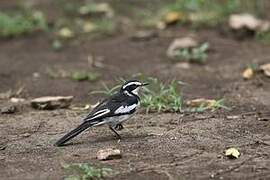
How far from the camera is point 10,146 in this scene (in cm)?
674

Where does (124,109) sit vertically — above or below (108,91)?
above

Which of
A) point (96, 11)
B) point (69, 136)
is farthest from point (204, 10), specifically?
point (69, 136)

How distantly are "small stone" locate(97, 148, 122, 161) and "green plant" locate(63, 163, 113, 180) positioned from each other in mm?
298

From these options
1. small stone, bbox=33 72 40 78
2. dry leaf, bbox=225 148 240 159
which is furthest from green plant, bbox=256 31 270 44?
dry leaf, bbox=225 148 240 159

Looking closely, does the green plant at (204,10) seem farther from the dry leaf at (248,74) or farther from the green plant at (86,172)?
the green plant at (86,172)

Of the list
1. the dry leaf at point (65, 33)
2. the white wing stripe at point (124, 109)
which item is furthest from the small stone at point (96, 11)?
the white wing stripe at point (124, 109)

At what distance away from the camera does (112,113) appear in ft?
22.3

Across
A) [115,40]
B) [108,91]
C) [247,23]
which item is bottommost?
[115,40]

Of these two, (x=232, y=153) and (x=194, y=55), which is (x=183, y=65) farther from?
(x=232, y=153)

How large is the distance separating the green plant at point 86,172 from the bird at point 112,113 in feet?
2.74

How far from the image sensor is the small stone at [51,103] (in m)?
8.13

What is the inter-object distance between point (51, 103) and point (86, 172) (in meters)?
2.67

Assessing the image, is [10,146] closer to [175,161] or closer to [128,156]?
[128,156]

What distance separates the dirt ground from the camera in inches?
234
